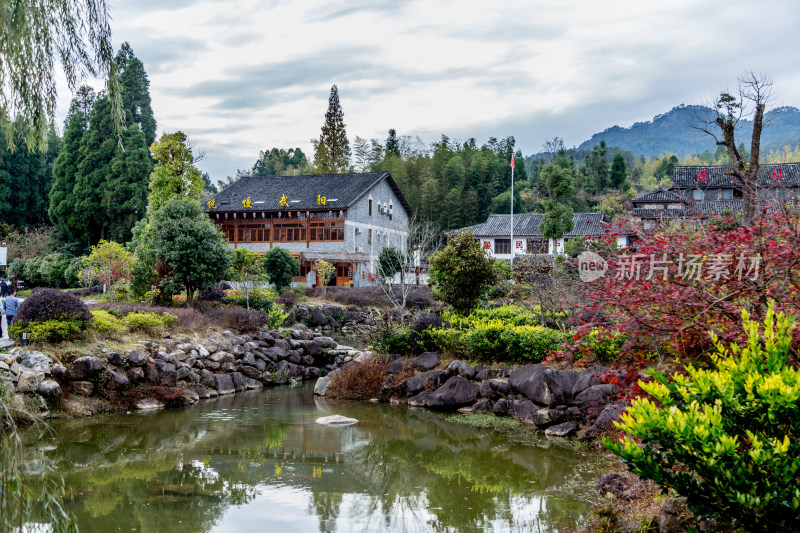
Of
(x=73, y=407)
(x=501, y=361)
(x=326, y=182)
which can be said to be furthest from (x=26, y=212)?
(x=501, y=361)

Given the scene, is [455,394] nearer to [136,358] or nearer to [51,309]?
[136,358]

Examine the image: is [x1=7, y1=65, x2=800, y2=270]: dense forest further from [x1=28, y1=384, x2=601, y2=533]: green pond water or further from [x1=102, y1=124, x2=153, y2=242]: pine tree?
[x1=28, y1=384, x2=601, y2=533]: green pond water

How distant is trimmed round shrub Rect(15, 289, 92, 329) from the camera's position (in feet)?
41.2

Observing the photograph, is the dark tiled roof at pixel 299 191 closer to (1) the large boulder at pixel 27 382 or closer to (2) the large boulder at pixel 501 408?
(2) the large boulder at pixel 501 408

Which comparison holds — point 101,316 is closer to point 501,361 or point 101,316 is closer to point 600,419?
point 501,361

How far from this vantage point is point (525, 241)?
44562 mm

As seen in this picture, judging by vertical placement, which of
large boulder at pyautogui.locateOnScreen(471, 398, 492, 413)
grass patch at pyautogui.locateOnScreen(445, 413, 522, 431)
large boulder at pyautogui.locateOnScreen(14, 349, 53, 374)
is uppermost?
large boulder at pyautogui.locateOnScreen(14, 349, 53, 374)

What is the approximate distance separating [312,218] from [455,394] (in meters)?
25.8

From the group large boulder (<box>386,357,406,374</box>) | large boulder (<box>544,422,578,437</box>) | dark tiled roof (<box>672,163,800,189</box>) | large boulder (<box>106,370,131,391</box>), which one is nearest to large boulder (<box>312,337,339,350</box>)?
large boulder (<box>386,357,406,374</box>)

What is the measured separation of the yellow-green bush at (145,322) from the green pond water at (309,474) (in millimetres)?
2998

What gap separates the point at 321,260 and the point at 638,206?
22855 millimetres

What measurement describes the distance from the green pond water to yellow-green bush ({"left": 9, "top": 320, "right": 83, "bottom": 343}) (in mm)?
2059

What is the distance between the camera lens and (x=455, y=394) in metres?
12.5

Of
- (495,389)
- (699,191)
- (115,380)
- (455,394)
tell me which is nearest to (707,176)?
(699,191)
